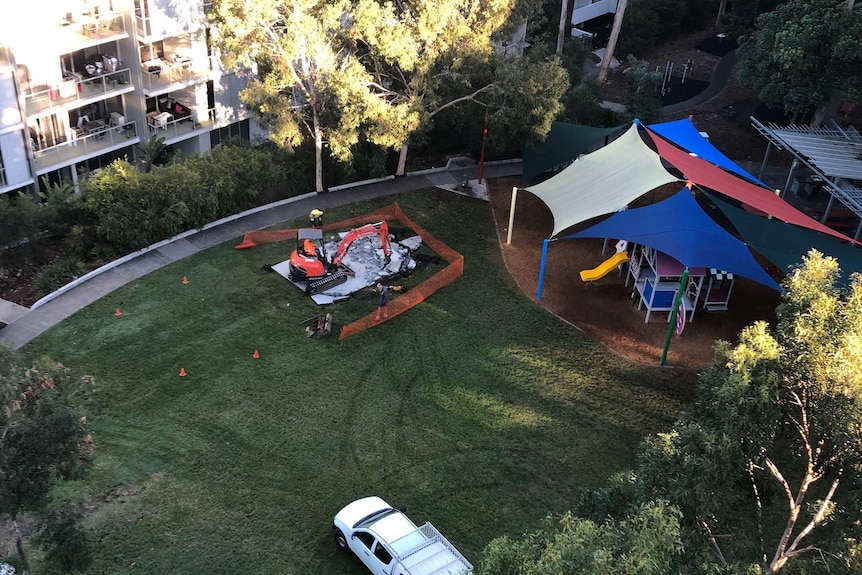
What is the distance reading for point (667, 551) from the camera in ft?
32.0

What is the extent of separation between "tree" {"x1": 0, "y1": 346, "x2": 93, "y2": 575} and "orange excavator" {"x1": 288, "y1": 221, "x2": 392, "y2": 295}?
13.4 m

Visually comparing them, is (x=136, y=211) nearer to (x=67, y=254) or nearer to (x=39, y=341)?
(x=67, y=254)

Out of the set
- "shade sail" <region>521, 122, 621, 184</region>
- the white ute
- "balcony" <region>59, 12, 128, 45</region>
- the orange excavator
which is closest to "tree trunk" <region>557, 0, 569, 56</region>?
"shade sail" <region>521, 122, 621, 184</region>

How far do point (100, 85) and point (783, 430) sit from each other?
28.8 metres

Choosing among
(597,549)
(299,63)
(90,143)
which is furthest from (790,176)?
(90,143)

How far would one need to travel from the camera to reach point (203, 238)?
28.5 meters

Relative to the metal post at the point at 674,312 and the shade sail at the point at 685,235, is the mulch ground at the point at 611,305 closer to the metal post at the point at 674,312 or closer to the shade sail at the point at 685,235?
the metal post at the point at 674,312

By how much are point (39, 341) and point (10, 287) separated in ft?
12.8

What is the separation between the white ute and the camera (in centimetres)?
1611

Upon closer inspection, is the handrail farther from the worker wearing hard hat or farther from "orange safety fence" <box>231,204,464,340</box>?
the worker wearing hard hat

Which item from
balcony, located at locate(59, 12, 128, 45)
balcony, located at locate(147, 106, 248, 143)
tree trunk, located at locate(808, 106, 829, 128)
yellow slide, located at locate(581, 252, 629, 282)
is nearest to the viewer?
yellow slide, located at locate(581, 252, 629, 282)

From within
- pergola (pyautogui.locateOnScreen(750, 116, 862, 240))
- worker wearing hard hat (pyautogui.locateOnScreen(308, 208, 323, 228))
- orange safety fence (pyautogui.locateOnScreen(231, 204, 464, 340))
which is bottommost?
orange safety fence (pyautogui.locateOnScreen(231, 204, 464, 340))

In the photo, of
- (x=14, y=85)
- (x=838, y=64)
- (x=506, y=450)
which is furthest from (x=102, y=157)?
(x=838, y=64)

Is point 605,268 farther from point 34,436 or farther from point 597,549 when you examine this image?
point 34,436
